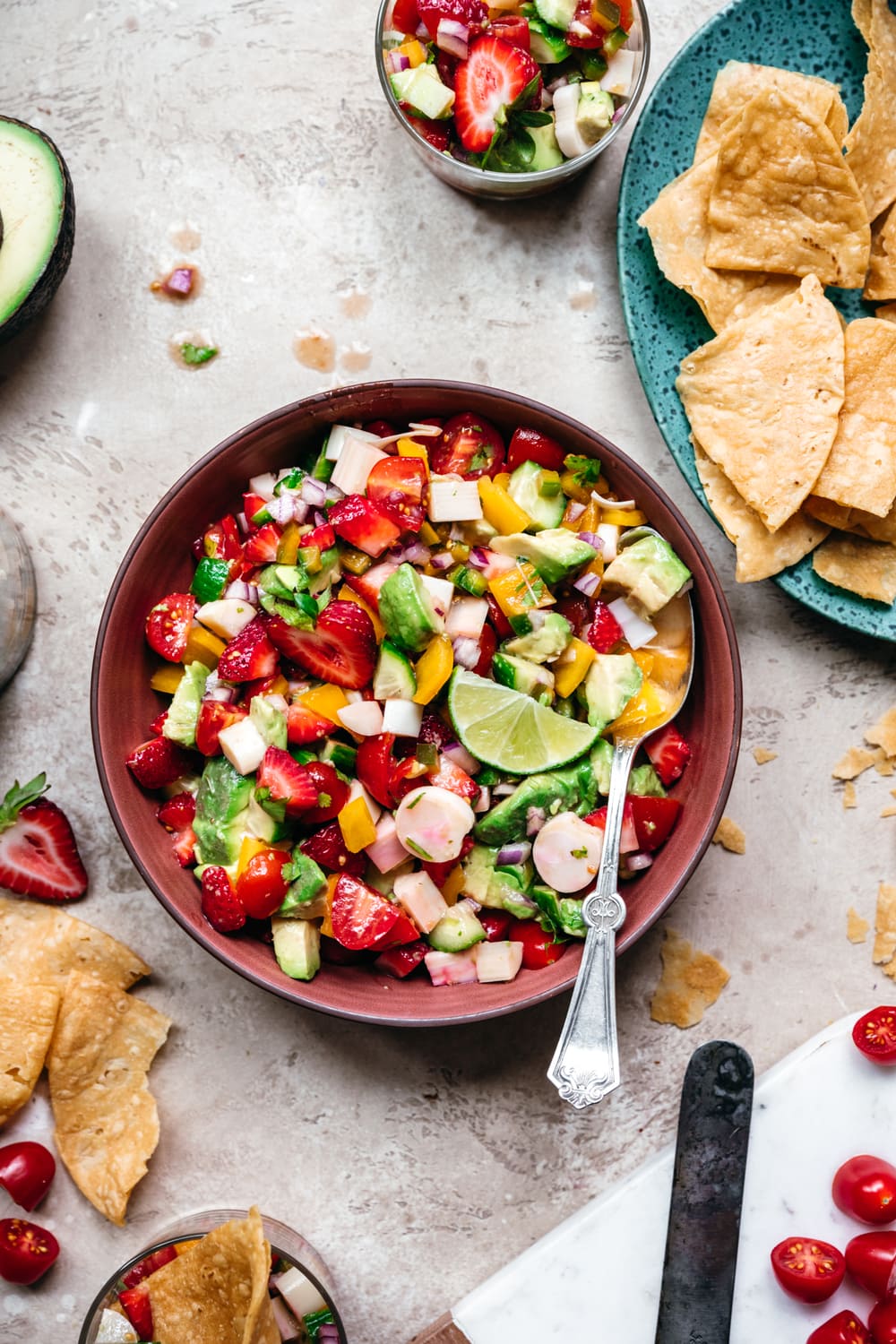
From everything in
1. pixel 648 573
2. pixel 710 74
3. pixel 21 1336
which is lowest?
pixel 21 1336

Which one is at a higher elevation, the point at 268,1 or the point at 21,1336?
the point at 268,1

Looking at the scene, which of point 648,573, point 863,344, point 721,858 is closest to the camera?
point 648,573

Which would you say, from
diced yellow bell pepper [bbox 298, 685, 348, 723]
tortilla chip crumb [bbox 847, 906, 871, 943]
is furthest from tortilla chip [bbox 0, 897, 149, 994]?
tortilla chip crumb [bbox 847, 906, 871, 943]

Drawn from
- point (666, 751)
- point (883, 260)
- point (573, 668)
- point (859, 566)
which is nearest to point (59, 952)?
point (573, 668)

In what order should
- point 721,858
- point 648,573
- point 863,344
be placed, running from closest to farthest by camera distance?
1. point 648,573
2. point 863,344
3. point 721,858

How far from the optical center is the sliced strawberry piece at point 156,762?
2330 millimetres

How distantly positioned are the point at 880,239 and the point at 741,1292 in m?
2.42

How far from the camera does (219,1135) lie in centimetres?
261

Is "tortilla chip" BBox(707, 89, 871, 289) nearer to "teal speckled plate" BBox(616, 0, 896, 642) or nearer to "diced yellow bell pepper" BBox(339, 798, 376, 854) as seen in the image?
"teal speckled plate" BBox(616, 0, 896, 642)

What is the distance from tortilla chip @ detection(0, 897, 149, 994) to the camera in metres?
2.54

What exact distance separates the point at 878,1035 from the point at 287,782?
1.45 m

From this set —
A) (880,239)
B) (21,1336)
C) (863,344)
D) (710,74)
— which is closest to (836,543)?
(863,344)

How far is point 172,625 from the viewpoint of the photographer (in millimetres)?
2363

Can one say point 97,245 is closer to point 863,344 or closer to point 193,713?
point 193,713
